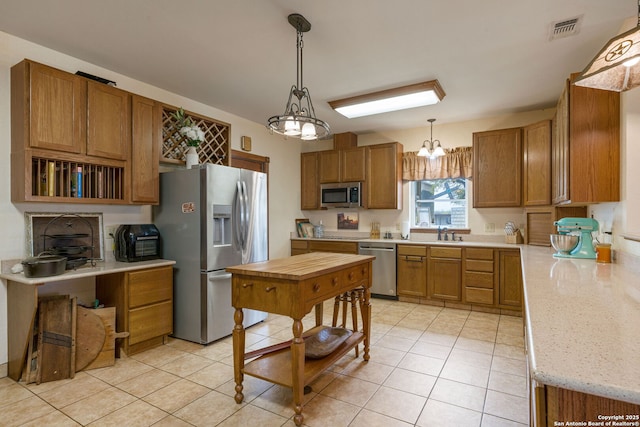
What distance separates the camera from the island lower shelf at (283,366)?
6.72ft

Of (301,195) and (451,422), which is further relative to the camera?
(301,195)

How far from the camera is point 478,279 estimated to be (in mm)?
4121

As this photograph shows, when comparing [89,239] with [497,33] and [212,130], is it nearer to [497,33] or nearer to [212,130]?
[212,130]

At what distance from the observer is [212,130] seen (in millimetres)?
4043

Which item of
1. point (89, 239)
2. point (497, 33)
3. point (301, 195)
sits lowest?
point (89, 239)

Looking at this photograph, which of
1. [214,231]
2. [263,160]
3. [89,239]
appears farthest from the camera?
[263,160]

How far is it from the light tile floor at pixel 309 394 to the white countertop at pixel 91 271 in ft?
2.56

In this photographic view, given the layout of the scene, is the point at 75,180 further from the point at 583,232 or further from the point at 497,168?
the point at 497,168

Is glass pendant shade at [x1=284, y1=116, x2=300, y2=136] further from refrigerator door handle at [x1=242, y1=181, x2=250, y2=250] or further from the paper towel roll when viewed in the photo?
the paper towel roll

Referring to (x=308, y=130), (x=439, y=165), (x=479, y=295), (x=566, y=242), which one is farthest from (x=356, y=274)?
(x=439, y=165)

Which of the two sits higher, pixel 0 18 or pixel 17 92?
pixel 0 18

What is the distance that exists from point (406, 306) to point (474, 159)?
7.36 feet

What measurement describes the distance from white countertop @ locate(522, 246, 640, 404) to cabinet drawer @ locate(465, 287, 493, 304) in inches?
90.6

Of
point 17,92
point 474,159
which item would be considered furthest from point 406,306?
point 17,92
